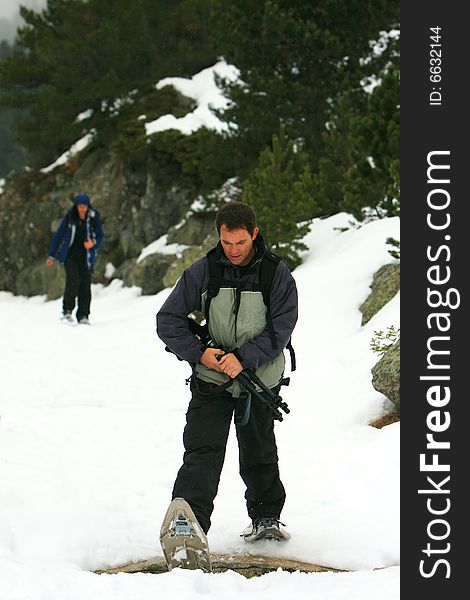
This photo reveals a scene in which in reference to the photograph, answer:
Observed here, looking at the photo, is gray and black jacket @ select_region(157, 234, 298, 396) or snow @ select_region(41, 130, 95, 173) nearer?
gray and black jacket @ select_region(157, 234, 298, 396)

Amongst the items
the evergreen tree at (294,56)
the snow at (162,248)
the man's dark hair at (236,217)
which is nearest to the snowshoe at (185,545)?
the man's dark hair at (236,217)

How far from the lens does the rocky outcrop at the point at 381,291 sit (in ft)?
30.1

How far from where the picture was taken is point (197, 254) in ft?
54.1

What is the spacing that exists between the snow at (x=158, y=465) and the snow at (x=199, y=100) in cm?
1292

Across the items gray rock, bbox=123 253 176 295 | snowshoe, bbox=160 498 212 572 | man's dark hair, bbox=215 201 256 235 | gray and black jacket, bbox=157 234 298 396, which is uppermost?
gray rock, bbox=123 253 176 295

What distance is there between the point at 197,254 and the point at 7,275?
1408cm

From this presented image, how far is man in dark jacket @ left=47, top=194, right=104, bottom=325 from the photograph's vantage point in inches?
460

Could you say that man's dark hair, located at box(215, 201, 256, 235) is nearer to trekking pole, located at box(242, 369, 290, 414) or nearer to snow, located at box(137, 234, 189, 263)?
trekking pole, located at box(242, 369, 290, 414)

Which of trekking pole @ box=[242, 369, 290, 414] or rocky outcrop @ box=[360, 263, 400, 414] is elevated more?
rocky outcrop @ box=[360, 263, 400, 414]

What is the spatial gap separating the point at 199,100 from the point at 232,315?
73.7 feet

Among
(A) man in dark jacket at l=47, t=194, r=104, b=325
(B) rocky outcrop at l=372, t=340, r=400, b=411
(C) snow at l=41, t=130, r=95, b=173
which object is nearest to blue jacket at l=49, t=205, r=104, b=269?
(A) man in dark jacket at l=47, t=194, r=104, b=325

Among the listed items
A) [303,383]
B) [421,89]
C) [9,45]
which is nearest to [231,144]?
[303,383]

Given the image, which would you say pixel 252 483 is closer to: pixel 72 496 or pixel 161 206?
pixel 72 496

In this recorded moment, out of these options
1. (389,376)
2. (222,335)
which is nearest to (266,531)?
(222,335)
